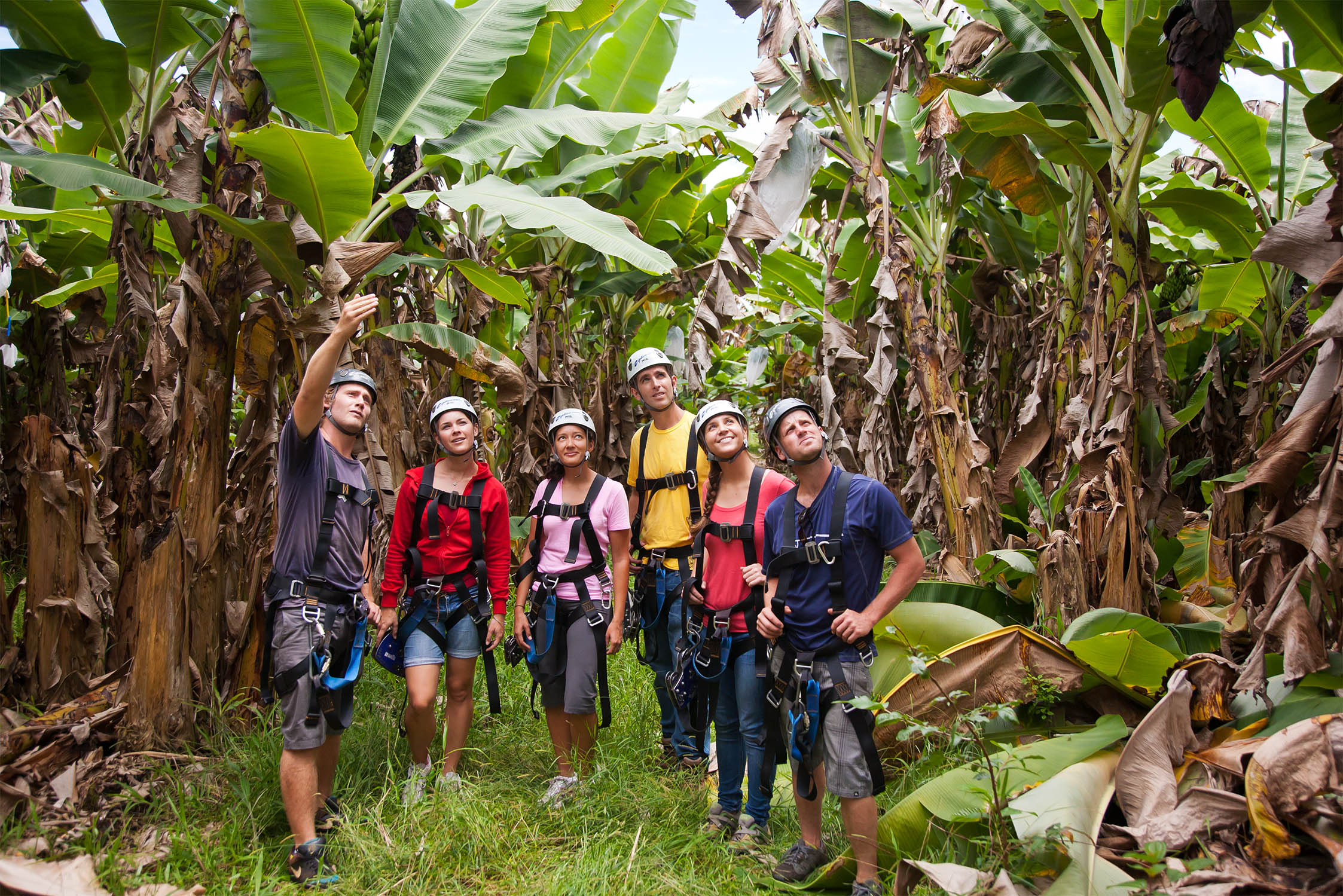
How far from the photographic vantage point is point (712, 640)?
3.56 m

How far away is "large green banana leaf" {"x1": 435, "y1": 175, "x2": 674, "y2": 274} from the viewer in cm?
388

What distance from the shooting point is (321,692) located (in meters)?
3.24

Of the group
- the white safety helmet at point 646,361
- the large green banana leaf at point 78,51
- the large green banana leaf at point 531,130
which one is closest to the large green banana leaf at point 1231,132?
the large green banana leaf at point 531,130

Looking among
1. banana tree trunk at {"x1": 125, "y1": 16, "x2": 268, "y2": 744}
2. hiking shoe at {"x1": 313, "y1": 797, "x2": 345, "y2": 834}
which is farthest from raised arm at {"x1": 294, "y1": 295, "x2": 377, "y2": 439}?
hiking shoe at {"x1": 313, "y1": 797, "x2": 345, "y2": 834}

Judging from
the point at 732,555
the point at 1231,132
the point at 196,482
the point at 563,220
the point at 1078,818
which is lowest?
the point at 1078,818

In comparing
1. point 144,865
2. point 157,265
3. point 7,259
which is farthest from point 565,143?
point 144,865

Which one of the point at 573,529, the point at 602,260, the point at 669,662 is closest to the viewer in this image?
the point at 573,529

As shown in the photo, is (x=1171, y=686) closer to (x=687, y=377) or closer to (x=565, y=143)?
(x=687, y=377)

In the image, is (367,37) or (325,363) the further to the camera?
(367,37)

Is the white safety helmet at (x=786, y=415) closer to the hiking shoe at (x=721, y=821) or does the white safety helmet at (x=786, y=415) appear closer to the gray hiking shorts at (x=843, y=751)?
the gray hiking shorts at (x=843, y=751)

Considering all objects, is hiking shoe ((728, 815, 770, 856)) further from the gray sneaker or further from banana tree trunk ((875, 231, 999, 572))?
banana tree trunk ((875, 231, 999, 572))

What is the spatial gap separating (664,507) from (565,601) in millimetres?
651

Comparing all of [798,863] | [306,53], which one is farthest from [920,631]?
[306,53]

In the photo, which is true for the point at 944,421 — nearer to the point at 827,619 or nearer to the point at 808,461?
the point at 808,461
